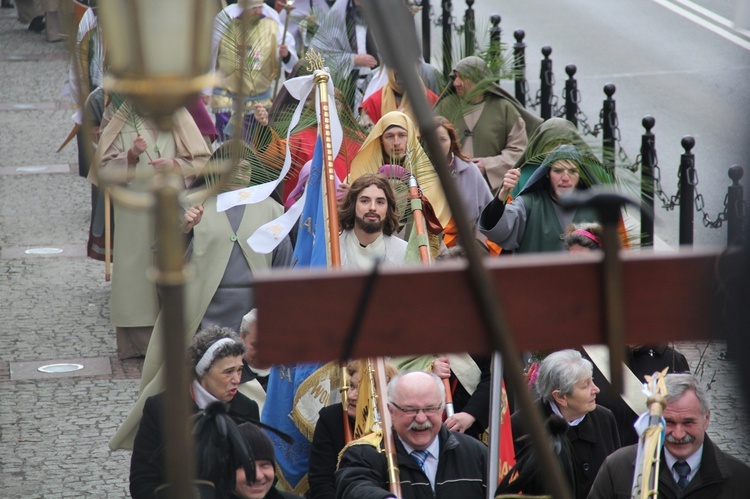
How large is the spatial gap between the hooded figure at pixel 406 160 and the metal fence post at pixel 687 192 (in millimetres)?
Answer: 2171

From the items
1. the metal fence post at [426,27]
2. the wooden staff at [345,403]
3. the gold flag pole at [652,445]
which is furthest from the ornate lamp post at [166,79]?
the metal fence post at [426,27]

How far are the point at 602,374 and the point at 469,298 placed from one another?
12.3 feet

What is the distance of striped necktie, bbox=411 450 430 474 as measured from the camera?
500cm

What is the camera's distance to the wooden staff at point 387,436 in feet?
15.5

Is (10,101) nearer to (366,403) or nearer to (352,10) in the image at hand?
(352,10)

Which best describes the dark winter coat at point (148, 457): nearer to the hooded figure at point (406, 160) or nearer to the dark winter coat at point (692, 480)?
the dark winter coat at point (692, 480)

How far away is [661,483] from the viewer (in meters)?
4.81

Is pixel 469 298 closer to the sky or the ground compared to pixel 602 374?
closer to the sky

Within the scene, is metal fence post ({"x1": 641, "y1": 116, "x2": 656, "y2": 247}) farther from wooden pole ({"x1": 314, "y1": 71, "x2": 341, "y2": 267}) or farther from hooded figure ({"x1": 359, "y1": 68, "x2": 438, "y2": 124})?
wooden pole ({"x1": 314, "y1": 71, "x2": 341, "y2": 267})

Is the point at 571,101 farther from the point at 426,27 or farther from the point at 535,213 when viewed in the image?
the point at 426,27

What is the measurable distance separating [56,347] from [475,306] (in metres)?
7.25

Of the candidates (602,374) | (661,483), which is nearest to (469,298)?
(661,483)

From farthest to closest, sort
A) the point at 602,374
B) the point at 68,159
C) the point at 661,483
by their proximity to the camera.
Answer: the point at 68,159 → the point at 602,374 → the point at 661,483

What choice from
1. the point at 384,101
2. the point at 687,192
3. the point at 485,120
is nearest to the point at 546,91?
the point at 485,120
